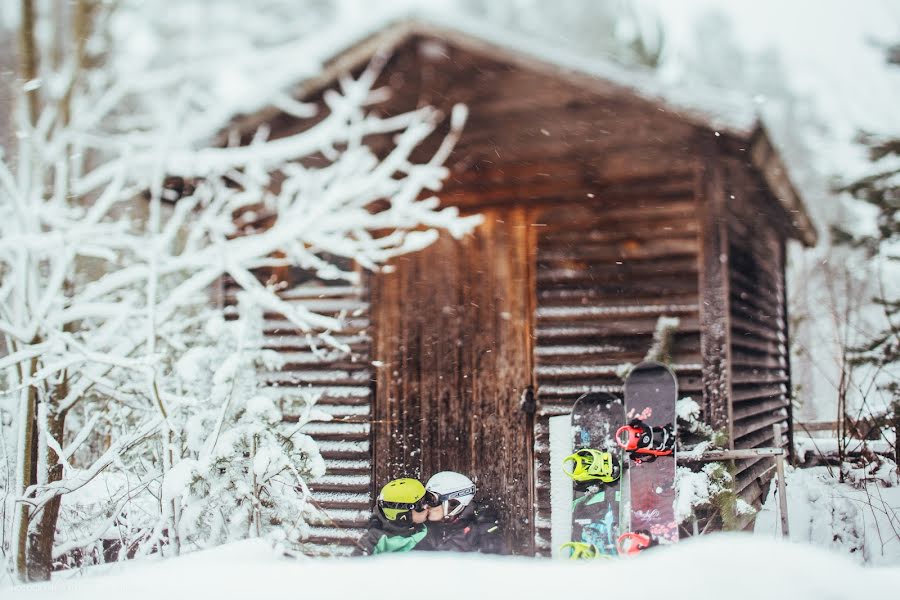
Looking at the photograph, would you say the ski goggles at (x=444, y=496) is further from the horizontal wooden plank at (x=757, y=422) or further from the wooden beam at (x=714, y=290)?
the horizontal wooden plank at (x=757, y=422)

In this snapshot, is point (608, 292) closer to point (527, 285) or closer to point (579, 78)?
point (527, 285)

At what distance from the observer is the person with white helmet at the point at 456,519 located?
15.7 ft

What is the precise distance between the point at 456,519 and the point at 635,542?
1.26 metres

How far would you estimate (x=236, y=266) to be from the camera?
434 centimetres

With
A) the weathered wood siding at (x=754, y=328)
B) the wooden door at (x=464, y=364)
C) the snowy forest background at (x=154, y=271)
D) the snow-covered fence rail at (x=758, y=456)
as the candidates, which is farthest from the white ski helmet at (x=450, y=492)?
the weathered wood siding at (x=754, y=328)

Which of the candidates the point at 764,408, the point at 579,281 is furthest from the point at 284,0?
the point at 764,408

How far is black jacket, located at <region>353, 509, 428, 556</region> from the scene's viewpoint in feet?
15.2

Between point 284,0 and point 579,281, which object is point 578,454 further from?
point 284,0

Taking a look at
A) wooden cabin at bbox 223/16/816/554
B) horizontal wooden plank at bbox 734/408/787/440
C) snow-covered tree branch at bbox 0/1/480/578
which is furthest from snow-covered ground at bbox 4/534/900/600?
horizontal wooden plank at bbox 734/408/787/440

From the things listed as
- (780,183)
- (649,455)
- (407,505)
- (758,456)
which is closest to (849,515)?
(758,456)

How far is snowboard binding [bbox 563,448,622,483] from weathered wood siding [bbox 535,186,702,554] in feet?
0.95

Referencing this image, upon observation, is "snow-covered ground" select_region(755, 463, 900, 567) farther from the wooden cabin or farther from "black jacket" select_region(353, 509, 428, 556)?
"black jacket" select_region(353, 509, 428, 556)

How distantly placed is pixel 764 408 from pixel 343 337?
4.12 meters

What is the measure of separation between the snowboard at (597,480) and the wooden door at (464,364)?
540mm
